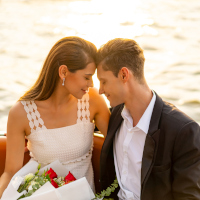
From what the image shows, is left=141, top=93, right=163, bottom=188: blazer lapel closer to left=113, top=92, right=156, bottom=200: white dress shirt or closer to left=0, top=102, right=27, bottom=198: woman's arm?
left=113, top=92, right=156, bottom=200: white dress shirt

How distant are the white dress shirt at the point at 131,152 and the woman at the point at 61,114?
23cm

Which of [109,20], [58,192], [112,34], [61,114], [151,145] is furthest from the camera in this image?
[109,20]

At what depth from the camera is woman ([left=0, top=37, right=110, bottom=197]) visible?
199cm

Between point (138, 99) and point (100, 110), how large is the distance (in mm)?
A: 350

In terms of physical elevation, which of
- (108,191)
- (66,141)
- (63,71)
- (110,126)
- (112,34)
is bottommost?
(112,34)

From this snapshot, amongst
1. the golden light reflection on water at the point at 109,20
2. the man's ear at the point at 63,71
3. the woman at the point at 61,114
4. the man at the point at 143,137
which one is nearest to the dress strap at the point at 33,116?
the woman at the point at 61,114

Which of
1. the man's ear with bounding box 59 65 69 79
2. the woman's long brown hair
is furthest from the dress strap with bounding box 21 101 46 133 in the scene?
the man's ear with bounding box 59 65 69 79

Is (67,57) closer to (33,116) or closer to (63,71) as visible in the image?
(63,71)

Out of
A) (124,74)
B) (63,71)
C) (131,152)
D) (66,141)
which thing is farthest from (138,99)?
(66,141)

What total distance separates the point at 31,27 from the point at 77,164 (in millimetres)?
6571

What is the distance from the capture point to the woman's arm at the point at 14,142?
208 cm

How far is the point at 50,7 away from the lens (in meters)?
9.75

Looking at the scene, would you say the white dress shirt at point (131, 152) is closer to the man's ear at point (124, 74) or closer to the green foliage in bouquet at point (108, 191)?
the green foliage in bouquet at point (108, 191)

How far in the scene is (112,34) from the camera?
274 inches
